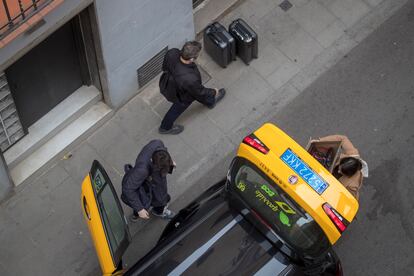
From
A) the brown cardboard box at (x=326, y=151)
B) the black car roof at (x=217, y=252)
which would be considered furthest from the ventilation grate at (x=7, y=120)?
the brown cardboard box at (x=326, y=151)

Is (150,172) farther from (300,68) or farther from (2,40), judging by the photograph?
(300,68)

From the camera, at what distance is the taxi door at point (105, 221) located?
7688mm

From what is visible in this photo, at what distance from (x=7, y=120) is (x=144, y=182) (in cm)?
213

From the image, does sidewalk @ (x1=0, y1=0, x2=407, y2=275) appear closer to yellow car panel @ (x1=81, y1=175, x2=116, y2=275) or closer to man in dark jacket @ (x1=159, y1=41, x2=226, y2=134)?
man in dark jacket @ (x1=159, y1=41, x2=226, y2=134)

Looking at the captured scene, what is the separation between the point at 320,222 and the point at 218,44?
365cm

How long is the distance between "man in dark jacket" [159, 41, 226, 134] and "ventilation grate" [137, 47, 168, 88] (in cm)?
64

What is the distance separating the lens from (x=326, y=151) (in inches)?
355

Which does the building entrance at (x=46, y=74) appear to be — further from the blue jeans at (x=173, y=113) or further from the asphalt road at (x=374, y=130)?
the asphalt road at (x=374, y=130)

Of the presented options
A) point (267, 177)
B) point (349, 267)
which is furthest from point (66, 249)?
point (349, 267)

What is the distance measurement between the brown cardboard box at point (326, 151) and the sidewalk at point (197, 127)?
1589mm

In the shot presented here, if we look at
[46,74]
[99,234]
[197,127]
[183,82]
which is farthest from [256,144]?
[46,74]

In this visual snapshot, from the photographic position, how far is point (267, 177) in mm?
8172

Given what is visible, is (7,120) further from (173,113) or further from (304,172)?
(304,172)

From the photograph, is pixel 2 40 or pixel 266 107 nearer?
pixel 2 40
